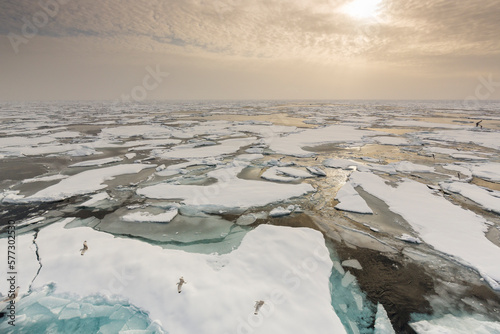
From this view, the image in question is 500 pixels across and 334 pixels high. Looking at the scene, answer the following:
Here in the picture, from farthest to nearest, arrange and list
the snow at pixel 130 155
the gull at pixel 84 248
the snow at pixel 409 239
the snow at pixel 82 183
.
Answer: the snow at pixel 130 155 < the snow at pixel 82 183 < the snow at pixel 409 239 < the gull at pixel 84 248

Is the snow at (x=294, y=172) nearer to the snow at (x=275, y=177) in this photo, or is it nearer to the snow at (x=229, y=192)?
the snow at (x=275, y=177)

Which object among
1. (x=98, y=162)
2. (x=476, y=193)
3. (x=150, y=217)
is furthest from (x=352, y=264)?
(x=98, y=162)

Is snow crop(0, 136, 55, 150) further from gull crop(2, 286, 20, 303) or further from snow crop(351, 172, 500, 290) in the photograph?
snow crop(351, 172, 500, 290)

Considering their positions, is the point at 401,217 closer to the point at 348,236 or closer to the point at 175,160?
the point at 348,236

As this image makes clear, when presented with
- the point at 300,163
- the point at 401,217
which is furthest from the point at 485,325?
the point at 300,163

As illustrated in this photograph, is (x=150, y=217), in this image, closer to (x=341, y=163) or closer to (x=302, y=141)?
(x=341, y=163)

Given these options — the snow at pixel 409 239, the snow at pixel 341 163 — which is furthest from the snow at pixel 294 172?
the snow at pixel 409 239
